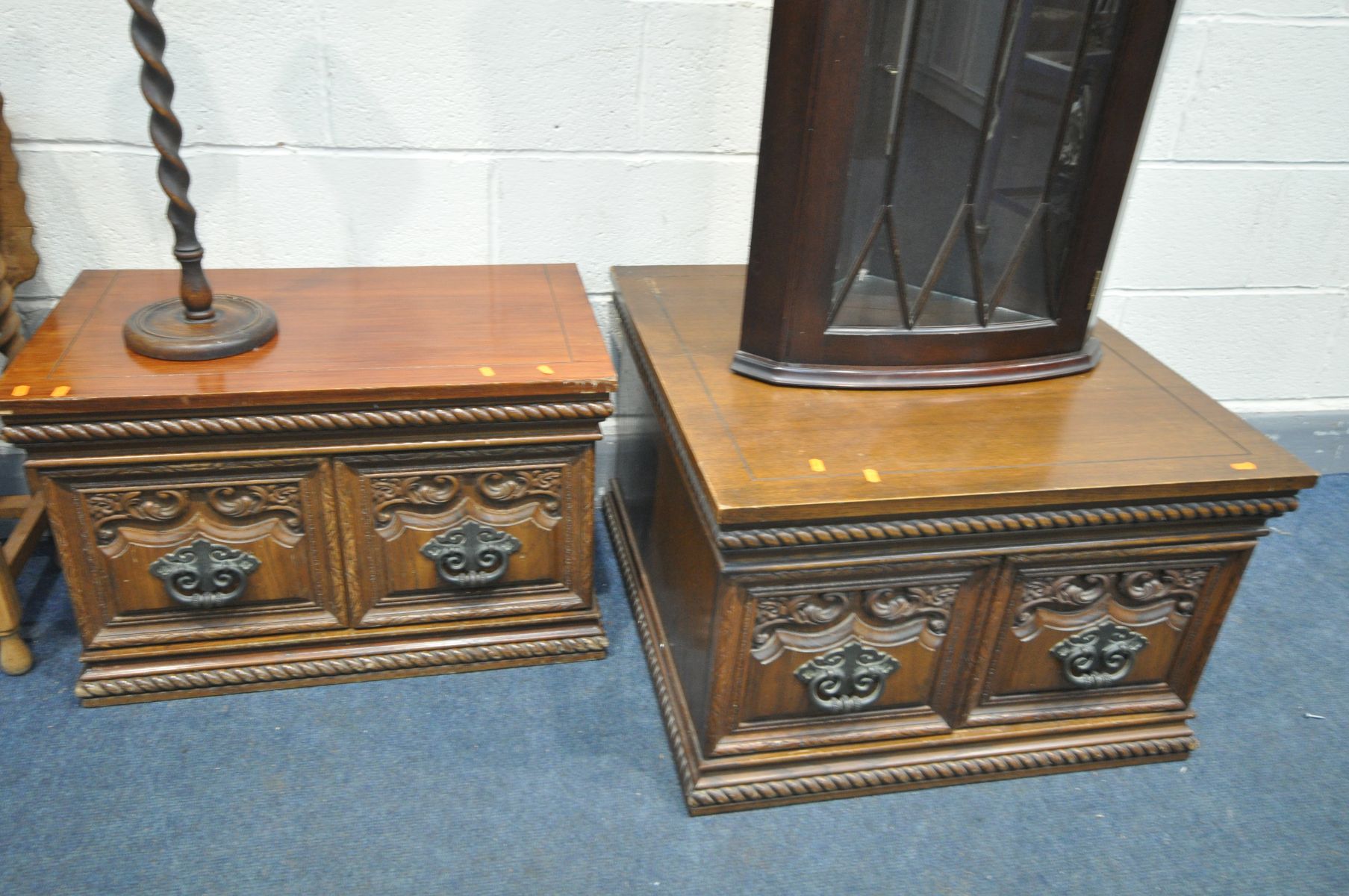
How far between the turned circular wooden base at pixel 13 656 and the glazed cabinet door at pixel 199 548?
6.5 inches

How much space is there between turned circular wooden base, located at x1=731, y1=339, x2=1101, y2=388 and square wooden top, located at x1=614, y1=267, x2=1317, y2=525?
12mm

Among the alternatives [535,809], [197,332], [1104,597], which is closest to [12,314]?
[197,332]

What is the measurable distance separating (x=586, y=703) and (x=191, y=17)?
1.19 meters

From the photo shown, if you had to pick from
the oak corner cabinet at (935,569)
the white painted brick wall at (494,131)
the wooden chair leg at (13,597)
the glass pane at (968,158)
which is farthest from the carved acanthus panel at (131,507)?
the glass pane at (968,158)

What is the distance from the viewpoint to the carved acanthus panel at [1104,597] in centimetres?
136

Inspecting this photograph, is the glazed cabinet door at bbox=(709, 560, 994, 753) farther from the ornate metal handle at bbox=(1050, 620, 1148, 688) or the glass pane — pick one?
the glass pane

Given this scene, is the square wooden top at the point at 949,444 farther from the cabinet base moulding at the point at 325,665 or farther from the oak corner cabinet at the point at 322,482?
the cabinet base moulding at the point at 325,665

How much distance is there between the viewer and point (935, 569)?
1.30m

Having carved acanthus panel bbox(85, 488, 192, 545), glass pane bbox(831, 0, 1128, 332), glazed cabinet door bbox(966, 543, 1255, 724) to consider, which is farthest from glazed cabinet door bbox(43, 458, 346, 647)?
glazed cabinet door bbox(966, 543, 1255, 724)

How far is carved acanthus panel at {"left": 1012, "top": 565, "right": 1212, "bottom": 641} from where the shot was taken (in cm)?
136

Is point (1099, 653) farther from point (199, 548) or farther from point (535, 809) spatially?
point (199, 548)

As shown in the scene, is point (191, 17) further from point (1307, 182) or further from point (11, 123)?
point (1307, 182)

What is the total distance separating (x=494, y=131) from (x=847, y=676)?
1.03 meters

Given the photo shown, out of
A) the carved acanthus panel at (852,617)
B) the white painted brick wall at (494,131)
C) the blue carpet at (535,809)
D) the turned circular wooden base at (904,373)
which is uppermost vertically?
the white painted brick wall at (494,131)
